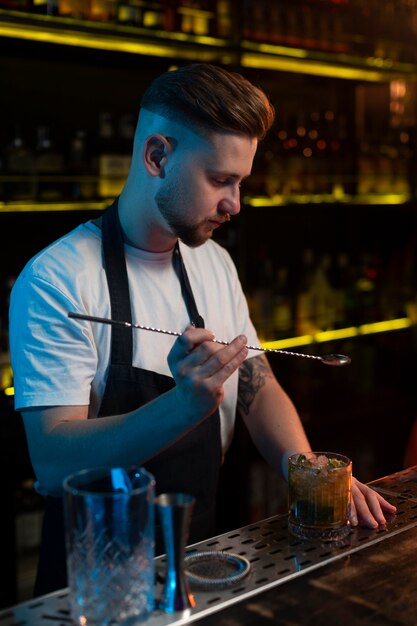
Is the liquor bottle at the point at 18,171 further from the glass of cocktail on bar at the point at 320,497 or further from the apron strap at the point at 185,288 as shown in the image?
the glass of cocktail on bar at the point at 320,497

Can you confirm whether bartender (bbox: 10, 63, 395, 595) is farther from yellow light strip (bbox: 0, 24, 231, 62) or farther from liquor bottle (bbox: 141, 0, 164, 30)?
liquor bottle (bbox: 141, 0, 164, 30)

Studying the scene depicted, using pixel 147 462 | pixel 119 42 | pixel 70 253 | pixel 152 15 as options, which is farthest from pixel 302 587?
pixel 152 15

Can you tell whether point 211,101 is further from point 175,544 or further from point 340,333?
point 340,333

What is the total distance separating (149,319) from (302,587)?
0.72m

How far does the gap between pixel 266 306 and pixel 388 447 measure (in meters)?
1.05

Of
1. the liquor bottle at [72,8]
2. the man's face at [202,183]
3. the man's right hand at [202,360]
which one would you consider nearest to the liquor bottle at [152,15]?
the liquor bottle at [72,8]

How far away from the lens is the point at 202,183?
1.61 meters

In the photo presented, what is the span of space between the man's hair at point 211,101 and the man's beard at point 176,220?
138 mm

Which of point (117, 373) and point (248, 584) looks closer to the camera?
point (248, 584)

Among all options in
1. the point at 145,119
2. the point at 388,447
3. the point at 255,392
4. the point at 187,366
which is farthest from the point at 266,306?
the point at 187,366

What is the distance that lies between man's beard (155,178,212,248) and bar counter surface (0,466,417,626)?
571mm

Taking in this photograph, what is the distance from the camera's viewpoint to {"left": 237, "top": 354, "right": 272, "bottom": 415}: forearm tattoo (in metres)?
1.91

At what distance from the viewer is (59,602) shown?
1.15 m

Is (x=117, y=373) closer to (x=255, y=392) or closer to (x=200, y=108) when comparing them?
(x=255, y=392)
